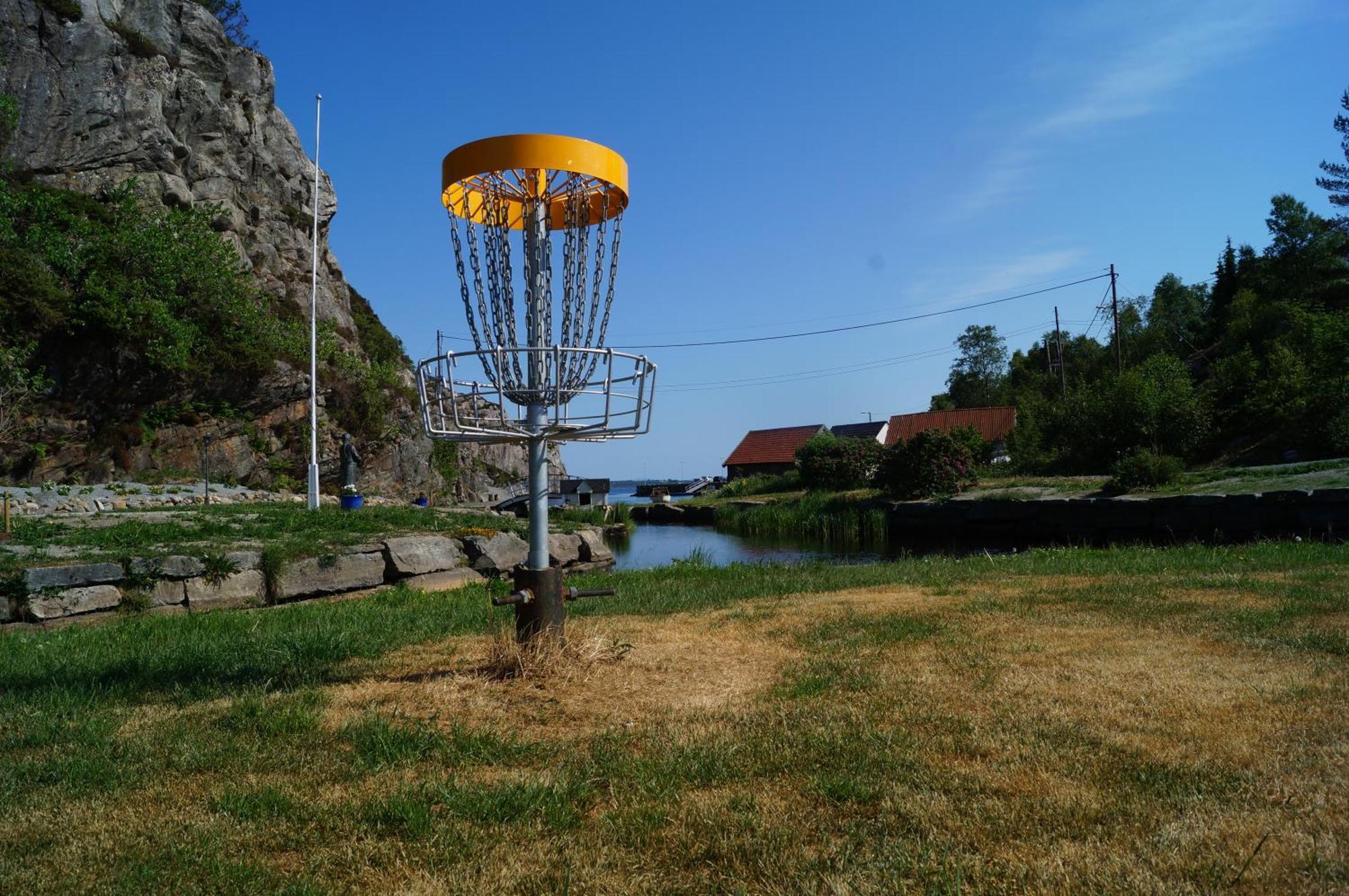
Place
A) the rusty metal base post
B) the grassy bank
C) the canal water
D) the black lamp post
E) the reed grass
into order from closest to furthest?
the rusty metal base post → the grassy bank → the canal water → the black lamp post → the reed grass

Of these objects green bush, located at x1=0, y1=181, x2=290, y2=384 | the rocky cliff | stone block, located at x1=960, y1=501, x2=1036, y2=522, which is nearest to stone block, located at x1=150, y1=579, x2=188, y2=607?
the rocky cliff

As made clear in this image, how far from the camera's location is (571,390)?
4414mm

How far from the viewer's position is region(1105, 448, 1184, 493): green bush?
18203mm

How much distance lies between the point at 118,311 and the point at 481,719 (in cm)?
2016

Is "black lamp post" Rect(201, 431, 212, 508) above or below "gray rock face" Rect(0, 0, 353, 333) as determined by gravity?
below

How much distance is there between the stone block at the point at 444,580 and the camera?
870 centimetres

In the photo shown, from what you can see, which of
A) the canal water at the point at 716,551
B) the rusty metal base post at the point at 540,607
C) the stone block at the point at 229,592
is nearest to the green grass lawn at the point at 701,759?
the rusty metal base post at the point at 540,607

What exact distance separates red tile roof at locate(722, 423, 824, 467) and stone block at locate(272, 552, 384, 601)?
4470 cm

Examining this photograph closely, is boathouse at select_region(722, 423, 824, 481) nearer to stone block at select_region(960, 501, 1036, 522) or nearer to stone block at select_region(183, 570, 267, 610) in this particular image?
stone block at select_region(960, 501, 1036, 522)

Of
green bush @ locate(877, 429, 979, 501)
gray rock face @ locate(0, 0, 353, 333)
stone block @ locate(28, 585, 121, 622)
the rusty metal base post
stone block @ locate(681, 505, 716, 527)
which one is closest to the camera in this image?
the rusty metal base post

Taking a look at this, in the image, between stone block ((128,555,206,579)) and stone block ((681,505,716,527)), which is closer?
stone block ((128,555,206,579))

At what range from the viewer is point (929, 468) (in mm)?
23703

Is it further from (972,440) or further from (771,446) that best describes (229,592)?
(771,446)

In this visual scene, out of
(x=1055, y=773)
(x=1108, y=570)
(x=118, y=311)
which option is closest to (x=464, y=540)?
(x=1108, y=570)
